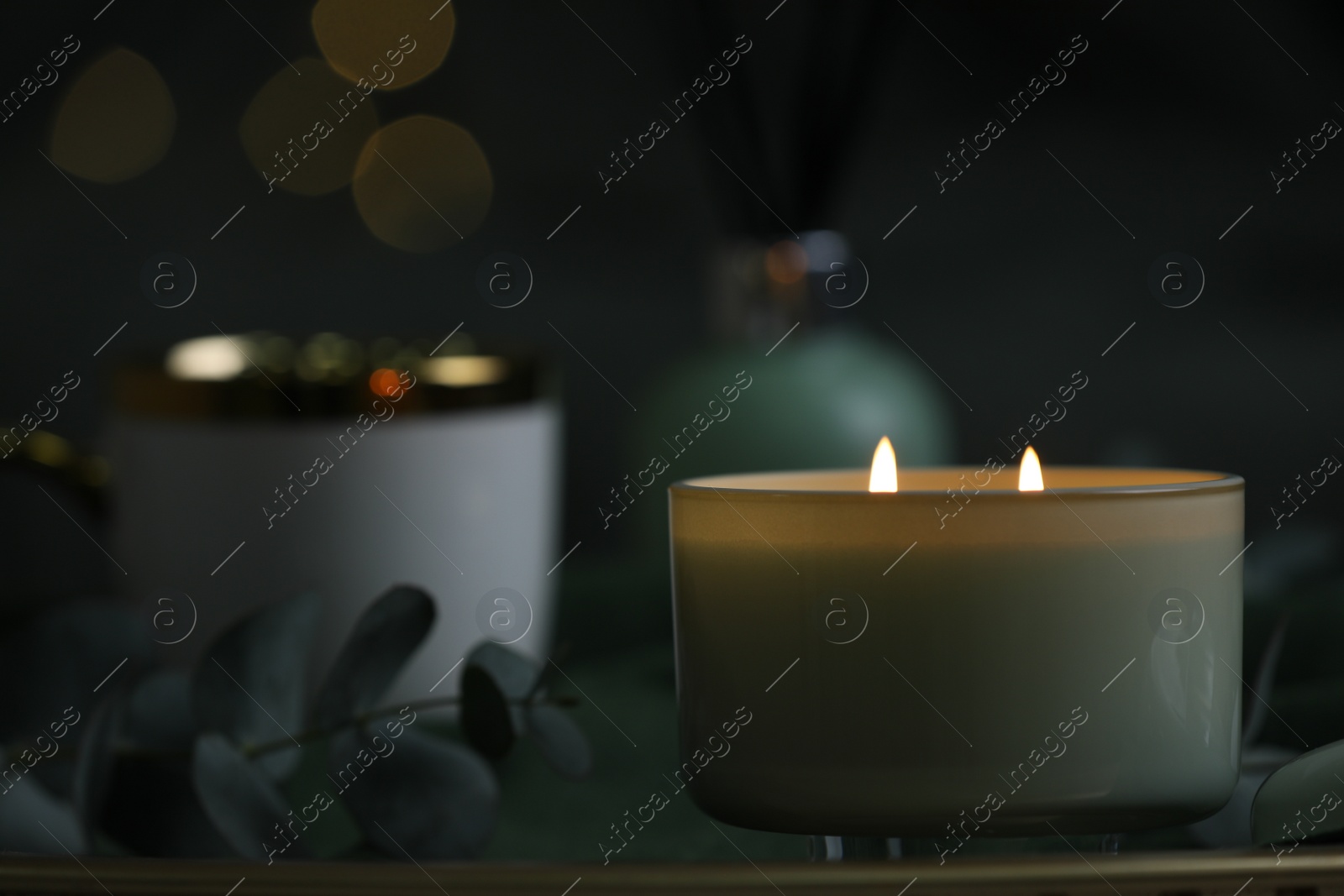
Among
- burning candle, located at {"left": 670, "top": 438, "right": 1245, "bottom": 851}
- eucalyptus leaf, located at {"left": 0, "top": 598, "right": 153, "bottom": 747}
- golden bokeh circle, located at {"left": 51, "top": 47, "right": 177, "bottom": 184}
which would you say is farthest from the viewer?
golden bokeh circle, located at {"left": 51, "top": 47, "right": 177, "bottom": 184}

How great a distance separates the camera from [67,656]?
0.37 m

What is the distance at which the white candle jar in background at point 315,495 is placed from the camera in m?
0.44

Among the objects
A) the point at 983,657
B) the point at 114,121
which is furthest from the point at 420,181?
the point at 983,657

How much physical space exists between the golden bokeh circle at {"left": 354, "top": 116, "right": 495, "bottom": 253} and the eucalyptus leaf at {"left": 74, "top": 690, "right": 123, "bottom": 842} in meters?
0.59

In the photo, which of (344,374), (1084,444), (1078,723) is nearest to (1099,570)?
(1078,723)

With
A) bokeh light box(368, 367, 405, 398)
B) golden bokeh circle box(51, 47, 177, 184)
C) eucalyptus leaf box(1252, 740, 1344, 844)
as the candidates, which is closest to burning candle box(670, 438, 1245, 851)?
eucalyptus leaf box(1252, 740, 1344, 844)

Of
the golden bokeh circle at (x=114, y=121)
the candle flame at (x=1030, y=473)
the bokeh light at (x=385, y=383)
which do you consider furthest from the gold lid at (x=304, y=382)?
the golden bokeh circle at (x=114, y=121)

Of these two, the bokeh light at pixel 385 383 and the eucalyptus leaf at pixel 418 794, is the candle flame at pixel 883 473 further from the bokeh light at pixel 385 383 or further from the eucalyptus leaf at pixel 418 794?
the bokeh light at pixel 385 383

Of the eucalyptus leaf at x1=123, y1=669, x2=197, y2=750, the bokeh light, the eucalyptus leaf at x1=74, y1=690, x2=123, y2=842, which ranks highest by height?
the bokeh light

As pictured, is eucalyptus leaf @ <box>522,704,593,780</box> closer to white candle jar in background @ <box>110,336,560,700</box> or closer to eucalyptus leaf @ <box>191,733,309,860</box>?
eucalyptus leaf @ <box>191,733,309,860</box>

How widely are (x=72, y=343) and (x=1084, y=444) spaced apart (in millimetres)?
671

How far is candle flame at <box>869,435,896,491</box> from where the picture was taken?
258 mm

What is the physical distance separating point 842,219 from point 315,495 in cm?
51

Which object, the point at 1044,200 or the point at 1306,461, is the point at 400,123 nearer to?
the point at 1044,200
